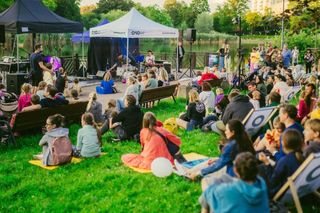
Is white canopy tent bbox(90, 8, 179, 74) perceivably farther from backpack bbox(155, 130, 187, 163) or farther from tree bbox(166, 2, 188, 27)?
tree bbox(166, 2, 188, 27)

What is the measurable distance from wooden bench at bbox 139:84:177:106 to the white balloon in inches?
234

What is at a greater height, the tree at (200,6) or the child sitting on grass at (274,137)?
the tree at (200,6)

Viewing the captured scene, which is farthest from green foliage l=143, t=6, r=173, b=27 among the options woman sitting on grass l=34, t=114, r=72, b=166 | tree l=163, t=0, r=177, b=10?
woman sitting on grass l=34, t=114, r=72, b=166

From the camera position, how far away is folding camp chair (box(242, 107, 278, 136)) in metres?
7.78

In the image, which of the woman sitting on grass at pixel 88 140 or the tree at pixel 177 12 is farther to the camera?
the tree at pixel 177 12

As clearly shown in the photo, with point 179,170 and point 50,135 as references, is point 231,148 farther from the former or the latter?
point 50,135

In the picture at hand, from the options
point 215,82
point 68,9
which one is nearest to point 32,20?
point 215,82

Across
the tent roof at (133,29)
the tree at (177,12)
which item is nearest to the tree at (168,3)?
the tree at (177,12)

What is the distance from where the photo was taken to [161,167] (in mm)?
6520

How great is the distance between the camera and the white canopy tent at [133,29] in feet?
60.0

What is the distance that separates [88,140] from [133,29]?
11197 millimetres

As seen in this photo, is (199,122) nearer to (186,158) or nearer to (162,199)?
(186,158)

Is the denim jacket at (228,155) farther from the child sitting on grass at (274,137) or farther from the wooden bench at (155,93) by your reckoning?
the wooden bench at (155,93)

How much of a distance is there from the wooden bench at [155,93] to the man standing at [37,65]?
3343mm
